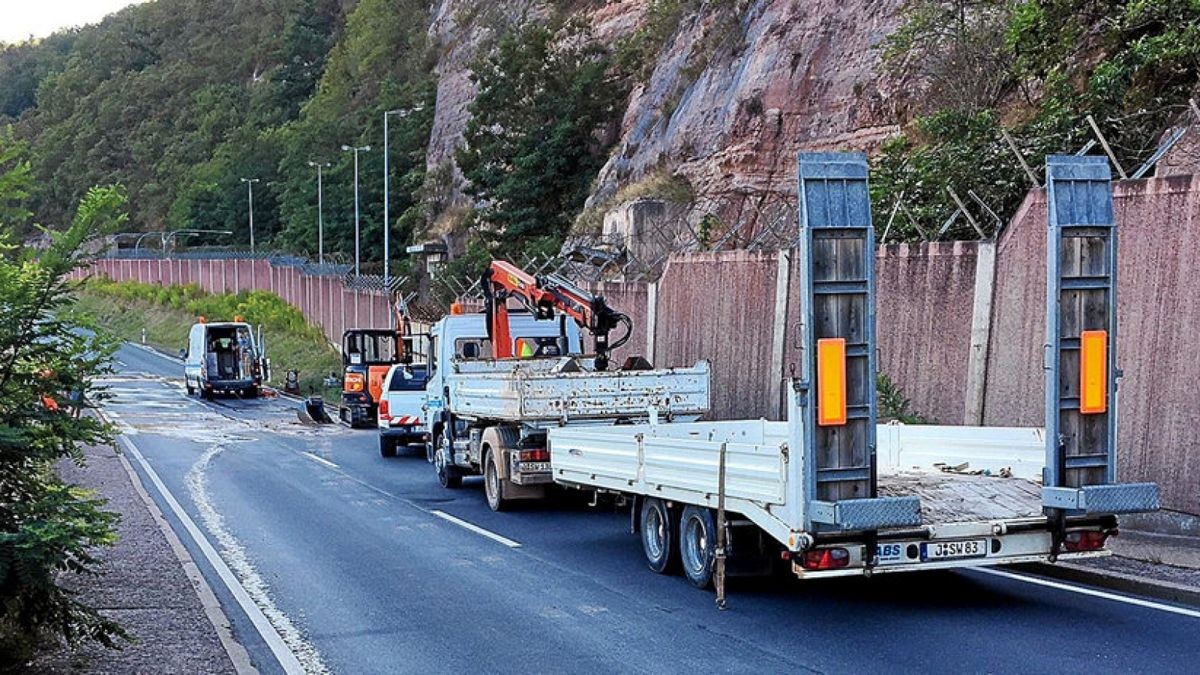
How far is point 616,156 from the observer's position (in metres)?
45.2

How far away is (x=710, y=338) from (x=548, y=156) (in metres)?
27.2

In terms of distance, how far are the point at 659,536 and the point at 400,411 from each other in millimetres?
14919

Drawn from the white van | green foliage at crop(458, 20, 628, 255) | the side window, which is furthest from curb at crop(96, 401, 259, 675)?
green foliage at crop(458, 20, 628, 255)

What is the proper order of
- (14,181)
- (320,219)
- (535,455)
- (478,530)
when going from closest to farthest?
(14,181) → (478,530) → (535,455) → (320,219)

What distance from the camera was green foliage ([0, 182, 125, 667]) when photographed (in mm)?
8359

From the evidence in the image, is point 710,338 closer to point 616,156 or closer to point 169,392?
point 616,156

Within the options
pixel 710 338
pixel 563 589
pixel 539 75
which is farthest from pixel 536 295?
pixel 539 75

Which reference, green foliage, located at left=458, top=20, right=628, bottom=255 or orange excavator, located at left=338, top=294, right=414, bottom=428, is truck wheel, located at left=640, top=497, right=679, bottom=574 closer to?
orange excavator, located at left=338, top=294, right=414, bottom=428

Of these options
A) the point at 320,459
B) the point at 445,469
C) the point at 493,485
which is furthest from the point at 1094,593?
the point at 320,459

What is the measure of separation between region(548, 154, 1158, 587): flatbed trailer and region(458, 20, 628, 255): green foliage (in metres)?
40.1

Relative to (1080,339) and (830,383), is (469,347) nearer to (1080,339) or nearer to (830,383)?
(830,383)

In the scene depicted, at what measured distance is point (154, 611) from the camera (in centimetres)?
1136

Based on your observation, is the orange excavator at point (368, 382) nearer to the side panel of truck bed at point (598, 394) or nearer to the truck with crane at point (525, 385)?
the truck with crane at point (525, 385)

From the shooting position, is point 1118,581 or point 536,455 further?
point 536,455
